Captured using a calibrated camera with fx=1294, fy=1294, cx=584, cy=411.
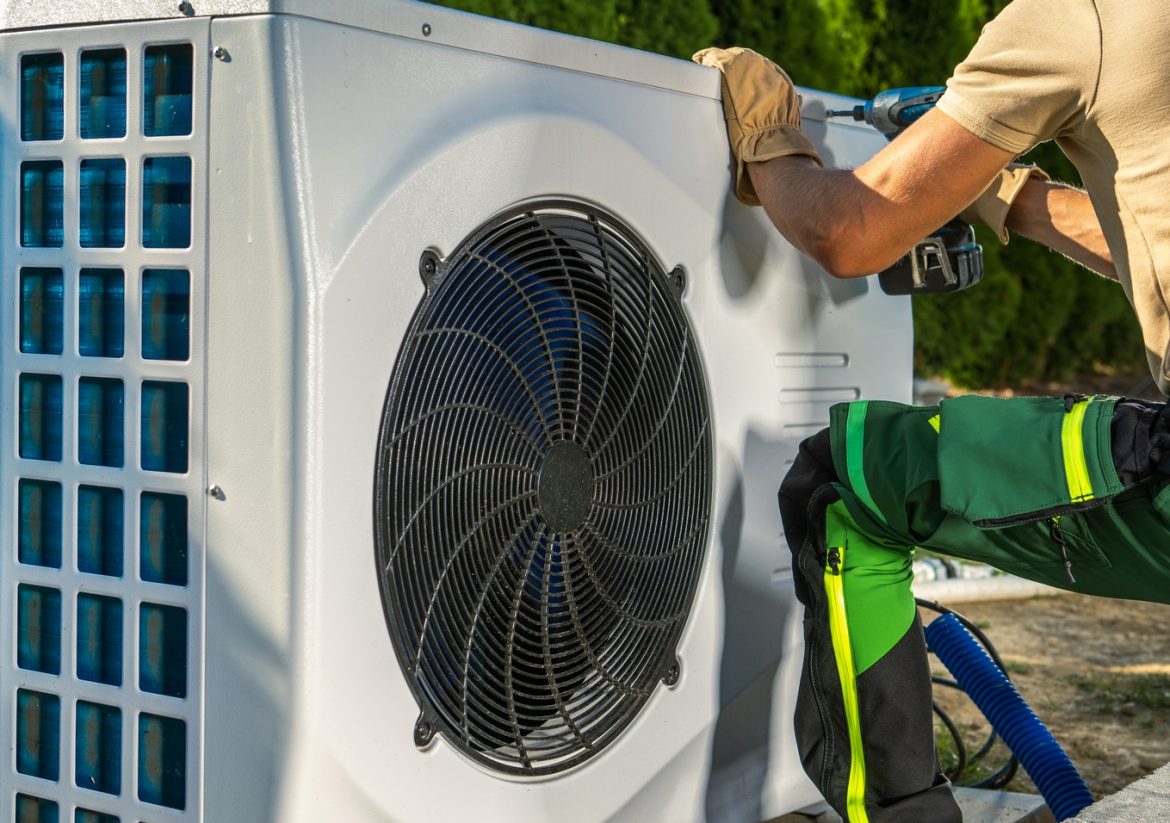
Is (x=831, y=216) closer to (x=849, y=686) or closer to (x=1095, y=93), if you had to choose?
A: (x=1095, y=93)

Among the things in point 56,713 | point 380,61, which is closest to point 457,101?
point 380,61

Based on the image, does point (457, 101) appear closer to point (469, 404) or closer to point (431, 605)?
point (469, 404)

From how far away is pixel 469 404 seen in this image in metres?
1.35

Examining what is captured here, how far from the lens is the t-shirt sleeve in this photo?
150cm

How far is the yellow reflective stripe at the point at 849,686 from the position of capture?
5.39 ft

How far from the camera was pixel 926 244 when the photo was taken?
6.36ft

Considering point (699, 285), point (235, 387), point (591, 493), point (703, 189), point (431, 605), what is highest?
point (703, 189)

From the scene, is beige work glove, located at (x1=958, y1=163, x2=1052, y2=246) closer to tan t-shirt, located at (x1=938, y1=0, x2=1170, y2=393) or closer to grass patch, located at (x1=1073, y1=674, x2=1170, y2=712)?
tan t-shirt, located at (x1=938, y1=0, x2=1170, y2=393)

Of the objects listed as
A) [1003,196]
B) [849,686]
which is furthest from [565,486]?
[1003,196]

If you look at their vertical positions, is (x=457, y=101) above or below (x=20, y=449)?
above

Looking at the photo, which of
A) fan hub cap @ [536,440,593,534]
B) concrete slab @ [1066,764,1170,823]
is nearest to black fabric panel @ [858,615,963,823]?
concrete slab @ [1066,764,1170,823]

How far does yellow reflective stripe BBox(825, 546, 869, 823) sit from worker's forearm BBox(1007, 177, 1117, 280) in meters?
0.67

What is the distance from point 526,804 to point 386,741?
255 mm

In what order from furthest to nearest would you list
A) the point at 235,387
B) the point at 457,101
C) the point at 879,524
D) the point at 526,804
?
1. the point at 879,524
2. the point at 526,804
3. the point at 457,101
4. the point at 235,387
